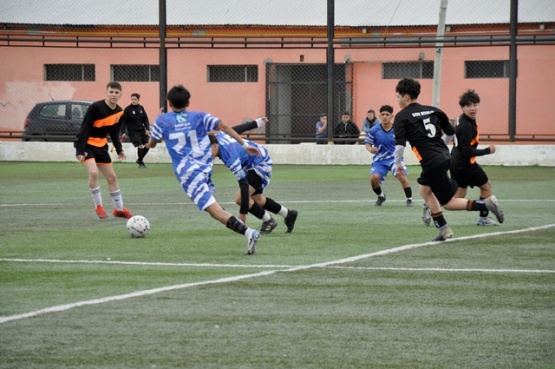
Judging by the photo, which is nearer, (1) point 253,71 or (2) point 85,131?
(2) point 85,131

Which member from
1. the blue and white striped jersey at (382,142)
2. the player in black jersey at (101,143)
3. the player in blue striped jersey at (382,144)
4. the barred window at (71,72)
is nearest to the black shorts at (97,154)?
the player in black jersey at (101,143)

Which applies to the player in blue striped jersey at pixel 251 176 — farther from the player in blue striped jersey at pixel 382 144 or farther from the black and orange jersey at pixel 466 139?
the player in blue striped jersey at pixel 382 144

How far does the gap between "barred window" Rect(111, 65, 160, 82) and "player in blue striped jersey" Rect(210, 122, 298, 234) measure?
22.5m

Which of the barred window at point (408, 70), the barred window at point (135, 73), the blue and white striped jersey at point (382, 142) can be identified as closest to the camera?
the blue and white striped jersey at point (382, 142)

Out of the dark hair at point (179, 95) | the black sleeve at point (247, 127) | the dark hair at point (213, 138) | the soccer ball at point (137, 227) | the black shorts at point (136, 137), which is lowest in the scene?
the soccer ball at point (137, 227)

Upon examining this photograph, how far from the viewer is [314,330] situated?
717cm

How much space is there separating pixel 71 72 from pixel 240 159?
79.9 feet

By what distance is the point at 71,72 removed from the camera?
36250 mm

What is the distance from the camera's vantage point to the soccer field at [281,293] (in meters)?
6.54

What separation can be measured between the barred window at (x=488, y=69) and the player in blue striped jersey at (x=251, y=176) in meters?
21.0

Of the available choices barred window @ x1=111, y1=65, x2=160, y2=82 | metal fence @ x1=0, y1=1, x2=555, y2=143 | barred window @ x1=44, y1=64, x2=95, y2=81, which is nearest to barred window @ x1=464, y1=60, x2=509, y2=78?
metal fence @ x1=0, y1=1, x2=555, y2=143

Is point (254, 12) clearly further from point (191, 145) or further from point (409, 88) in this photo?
point (191, 145)

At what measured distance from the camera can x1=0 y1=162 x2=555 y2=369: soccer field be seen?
654 centimetres

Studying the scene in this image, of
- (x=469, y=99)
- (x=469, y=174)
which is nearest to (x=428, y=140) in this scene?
(x=469, y=99)
